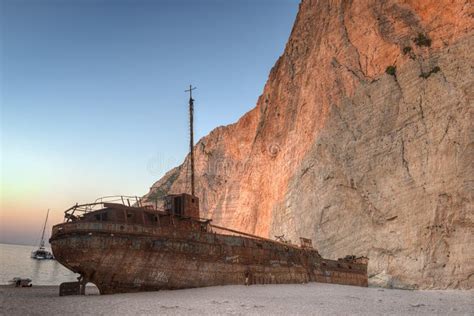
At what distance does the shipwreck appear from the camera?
19.5 m

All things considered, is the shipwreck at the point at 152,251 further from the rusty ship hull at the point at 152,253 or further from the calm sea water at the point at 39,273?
the calm sea water at the point at 39,273

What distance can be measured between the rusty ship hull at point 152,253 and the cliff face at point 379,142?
12.9 meters

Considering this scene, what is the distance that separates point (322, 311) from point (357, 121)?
2917 cm

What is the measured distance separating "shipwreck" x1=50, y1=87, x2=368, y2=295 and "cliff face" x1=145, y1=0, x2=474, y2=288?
12.6m

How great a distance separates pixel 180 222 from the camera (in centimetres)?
2302

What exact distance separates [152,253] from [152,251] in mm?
99

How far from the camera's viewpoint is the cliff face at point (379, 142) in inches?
1219

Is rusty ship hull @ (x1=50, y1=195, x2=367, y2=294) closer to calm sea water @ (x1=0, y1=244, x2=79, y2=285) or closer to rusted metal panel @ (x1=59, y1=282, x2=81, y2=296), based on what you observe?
rusted metal panel @ (x1=59, y1=282, x2=81, y2=296)

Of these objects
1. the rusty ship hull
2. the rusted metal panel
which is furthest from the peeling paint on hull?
the rusted metal panel

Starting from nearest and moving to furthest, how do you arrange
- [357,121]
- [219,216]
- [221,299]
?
[221,299] → [357,121] → [219,216]

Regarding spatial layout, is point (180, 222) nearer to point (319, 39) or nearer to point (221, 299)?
point (221, 299)

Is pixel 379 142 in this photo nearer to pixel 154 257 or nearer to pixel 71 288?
pixel 154 257

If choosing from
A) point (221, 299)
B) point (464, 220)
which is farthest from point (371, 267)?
point (221, 299)

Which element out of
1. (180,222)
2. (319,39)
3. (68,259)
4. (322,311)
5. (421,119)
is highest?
(319,39)
